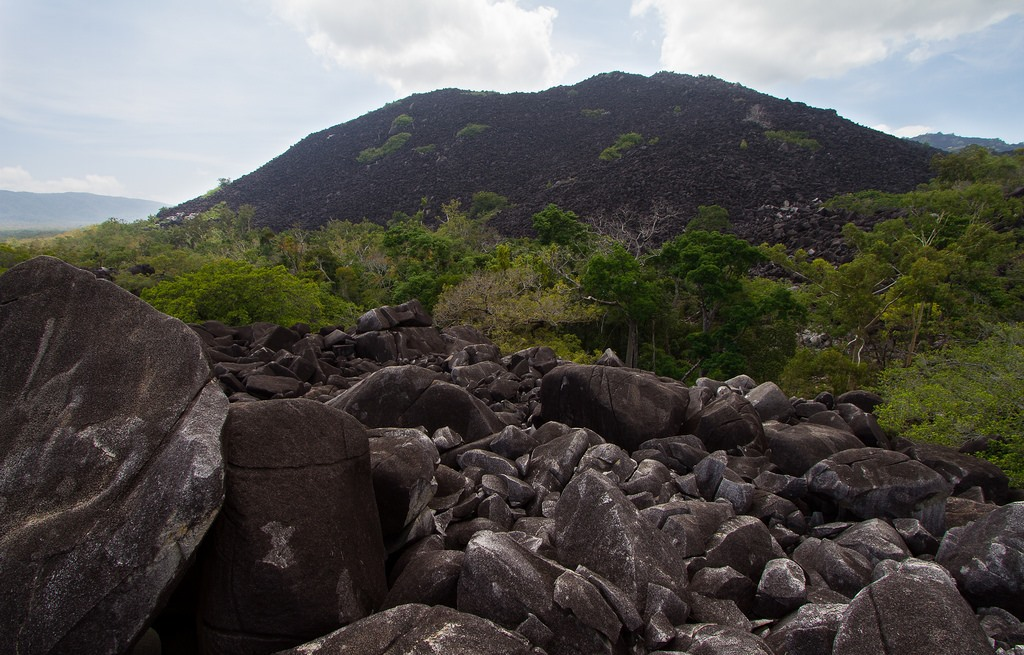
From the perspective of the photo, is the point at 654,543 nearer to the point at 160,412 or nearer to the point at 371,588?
the point at 371,588

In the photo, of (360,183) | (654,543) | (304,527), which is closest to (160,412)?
(304,527)

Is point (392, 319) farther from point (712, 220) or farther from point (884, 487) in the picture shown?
point (712, 220)

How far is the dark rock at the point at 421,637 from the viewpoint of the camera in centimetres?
298

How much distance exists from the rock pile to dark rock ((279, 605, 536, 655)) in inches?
A: 0.5

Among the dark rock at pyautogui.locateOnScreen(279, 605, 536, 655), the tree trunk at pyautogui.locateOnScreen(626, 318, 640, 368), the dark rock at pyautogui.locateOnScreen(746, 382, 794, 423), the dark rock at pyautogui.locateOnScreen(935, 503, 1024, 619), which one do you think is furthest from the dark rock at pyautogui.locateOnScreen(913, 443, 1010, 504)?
the tree trunk at pyautogui.locateOnScreen(626, 318, 640, 368)

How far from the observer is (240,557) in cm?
341

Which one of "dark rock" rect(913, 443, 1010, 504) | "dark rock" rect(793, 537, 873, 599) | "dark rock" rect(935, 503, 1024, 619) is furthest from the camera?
"dark rock" rect(913, 443, 1010, 504)

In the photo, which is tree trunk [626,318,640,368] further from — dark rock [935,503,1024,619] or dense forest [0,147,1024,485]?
dark rock [935,503,1024,619]

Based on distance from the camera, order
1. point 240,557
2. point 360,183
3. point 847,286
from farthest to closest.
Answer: point 360,183 < point 847,286 < point 240,557

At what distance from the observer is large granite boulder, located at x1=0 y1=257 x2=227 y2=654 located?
2.94m

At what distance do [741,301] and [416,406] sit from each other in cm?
1900

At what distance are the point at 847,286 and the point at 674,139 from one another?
61284mm

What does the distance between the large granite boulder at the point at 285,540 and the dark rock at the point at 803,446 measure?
18.2ft

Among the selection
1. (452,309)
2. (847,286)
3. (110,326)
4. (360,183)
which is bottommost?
(452,309)
